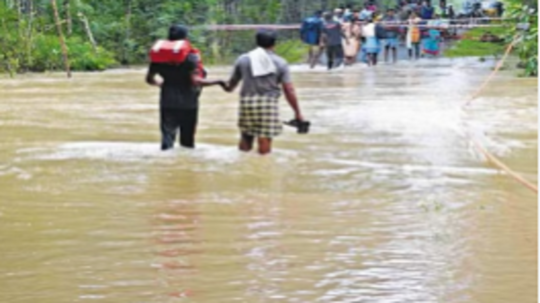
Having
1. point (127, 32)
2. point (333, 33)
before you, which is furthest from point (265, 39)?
point (127, 32)

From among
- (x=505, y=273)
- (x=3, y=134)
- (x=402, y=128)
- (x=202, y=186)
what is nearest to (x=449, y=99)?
(x=402, y=128)

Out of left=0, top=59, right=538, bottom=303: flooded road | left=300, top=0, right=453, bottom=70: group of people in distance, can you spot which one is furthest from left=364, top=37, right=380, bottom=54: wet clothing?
left=0, top=59, right=538, bottom=303: flooded road

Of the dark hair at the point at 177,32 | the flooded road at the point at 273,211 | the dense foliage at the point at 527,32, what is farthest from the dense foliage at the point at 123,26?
the dark hair at the point at 177,32

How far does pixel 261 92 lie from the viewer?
404 inches

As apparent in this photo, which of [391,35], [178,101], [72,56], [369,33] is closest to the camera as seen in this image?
[178,101]

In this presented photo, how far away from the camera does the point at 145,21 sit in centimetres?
2983

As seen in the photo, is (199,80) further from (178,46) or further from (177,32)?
(177,32)

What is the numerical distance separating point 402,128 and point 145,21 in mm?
17271

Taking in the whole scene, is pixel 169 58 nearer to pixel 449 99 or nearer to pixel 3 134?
pixel 3 134

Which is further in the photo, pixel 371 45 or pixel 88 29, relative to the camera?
pixel 88 29

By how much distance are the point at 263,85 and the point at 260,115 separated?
268 mm

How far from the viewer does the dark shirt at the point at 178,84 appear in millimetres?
10516

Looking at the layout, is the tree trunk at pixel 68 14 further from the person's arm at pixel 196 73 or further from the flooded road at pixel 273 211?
the person's arm at pixel 196 73

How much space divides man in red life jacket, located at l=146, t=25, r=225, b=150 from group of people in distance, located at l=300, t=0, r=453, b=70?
1551 cm
